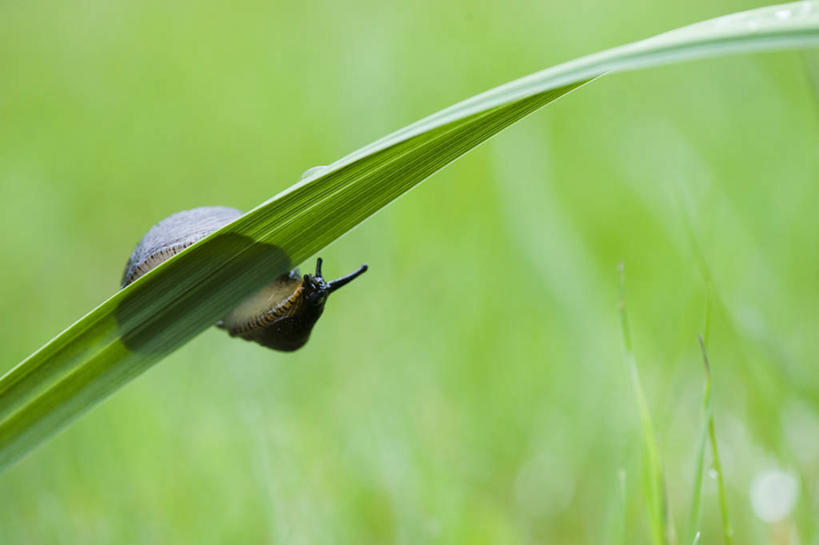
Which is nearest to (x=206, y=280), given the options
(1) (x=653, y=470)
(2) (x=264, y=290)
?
(2) (x=264, y=290)

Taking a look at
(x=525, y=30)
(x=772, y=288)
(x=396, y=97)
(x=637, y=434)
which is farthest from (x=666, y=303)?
(x=525, y=30)

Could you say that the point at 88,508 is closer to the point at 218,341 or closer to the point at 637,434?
the point at 218,341

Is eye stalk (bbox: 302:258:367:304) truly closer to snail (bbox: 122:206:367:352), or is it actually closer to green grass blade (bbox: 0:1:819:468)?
snail (bbox: 122:206:367:352)

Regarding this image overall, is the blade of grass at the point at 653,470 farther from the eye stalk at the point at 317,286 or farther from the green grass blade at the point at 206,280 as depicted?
the eye stalk at the point at 317,286

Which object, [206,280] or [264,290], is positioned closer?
[206,280]

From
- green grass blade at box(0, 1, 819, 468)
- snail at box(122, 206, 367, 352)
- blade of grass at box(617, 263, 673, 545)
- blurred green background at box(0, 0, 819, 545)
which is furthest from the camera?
blurred green background at box(0, 0, 819, 545)

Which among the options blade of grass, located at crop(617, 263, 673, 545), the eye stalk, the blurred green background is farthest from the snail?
blade of grass, located at crop(617, 263, 673, 545)

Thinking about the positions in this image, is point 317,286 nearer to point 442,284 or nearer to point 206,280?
point 206,280
